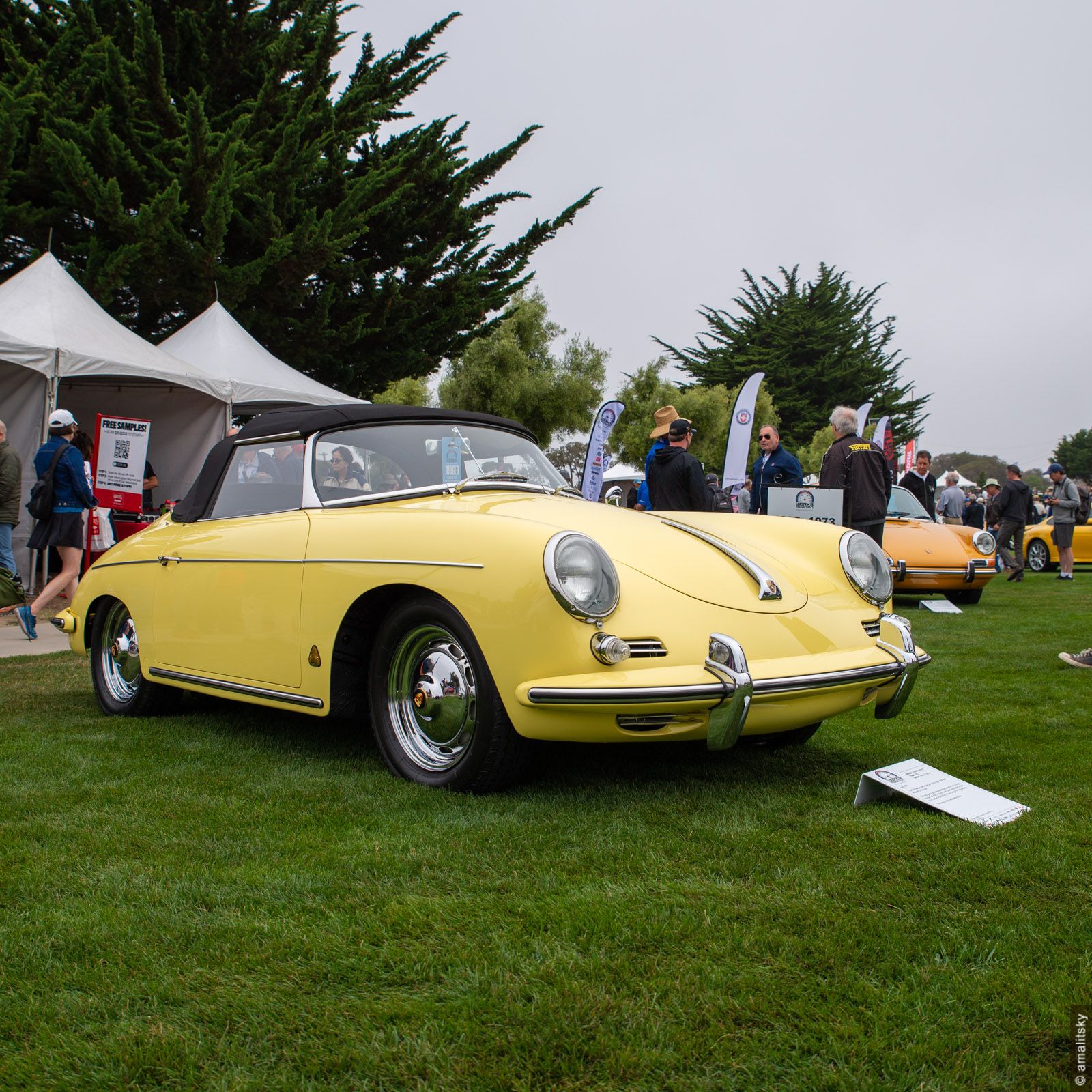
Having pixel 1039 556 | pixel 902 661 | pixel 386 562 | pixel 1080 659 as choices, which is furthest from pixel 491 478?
pixel 1039 556

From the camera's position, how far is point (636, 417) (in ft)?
167

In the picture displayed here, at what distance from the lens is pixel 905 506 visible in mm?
11867

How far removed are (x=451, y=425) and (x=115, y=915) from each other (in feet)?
8.45

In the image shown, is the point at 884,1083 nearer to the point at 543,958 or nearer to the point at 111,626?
the point at 543,958

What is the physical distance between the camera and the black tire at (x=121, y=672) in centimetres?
491

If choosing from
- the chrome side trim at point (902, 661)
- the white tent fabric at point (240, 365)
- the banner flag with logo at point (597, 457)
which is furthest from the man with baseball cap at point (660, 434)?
the white tent fabric at point (240, 365)

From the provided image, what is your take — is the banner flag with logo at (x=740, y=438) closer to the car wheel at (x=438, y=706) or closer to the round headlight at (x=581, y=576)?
the car wheel at (x=438, y=706)

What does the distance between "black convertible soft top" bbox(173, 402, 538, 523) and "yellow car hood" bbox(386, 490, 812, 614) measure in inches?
21.7

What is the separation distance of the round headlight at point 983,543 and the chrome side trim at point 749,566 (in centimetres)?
788

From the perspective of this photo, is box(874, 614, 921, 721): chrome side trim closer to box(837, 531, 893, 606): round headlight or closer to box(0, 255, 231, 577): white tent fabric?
box(837, 531, 893, 606): round headlight

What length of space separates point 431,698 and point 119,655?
2.34 m

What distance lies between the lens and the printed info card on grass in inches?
120

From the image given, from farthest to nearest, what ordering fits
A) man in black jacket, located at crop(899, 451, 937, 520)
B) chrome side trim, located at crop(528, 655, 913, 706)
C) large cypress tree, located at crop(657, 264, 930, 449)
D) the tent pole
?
large cypress tree, located at crop(657, 264, 930, 449) < man in black jacket, located at crop(899, 451, 937, 520) < the tent pole < chrome side trim, located at crop(528, 655, 913, 706)

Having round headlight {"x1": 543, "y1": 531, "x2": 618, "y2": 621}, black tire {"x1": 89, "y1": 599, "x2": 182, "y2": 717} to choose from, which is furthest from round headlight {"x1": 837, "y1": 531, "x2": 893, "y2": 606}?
black tire {"x1": 89, "y1": 599, "x2": 182, "y2": 717}
